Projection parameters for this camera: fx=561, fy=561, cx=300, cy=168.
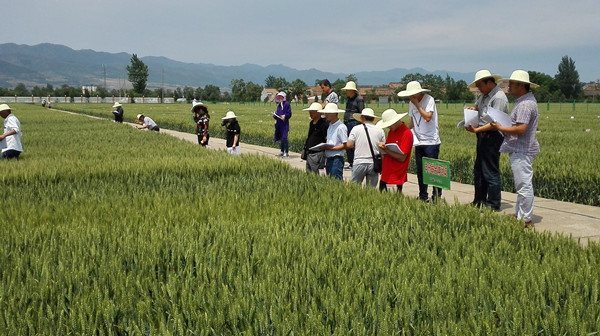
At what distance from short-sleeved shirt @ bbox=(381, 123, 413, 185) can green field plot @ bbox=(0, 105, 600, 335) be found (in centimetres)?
73

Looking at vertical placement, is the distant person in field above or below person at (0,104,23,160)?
above

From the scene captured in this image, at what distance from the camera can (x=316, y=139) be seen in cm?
875

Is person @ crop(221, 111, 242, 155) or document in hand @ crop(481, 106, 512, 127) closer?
document in hand @ crop(481, 106, 512, 127)

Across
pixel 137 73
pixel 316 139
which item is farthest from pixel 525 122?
pixel 137 73

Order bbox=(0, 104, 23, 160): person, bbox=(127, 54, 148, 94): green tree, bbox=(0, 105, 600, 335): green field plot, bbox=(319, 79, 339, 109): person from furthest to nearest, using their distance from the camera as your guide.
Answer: bbox=(127, 54, 148, 94): green tree, bbox=(0, 104, 23, 160): person, bbox=(319, 79, 339, 109): person, bbox=(0, 105, 600, 335): green field plot

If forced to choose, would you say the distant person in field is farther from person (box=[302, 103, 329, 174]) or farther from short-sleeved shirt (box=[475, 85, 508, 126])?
short-sleeved shirt (box=[475, 85, 508, 126])

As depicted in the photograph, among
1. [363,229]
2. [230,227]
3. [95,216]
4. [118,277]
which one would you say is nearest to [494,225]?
[363,229]

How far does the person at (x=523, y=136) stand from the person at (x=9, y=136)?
8336 millimetres

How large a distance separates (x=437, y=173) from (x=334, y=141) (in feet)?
7.39

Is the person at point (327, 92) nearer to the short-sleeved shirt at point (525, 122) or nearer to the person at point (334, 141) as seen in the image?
the person at point (334, 141)

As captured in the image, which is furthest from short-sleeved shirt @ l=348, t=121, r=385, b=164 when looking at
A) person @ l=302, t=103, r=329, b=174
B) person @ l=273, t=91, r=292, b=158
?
person @ l=273, t=91, r=292, b=158

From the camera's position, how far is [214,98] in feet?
451

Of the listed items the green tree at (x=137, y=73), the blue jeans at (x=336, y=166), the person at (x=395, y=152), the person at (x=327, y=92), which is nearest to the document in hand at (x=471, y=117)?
the person at (x=395, y=152)

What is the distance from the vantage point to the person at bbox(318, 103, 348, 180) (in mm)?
8000
